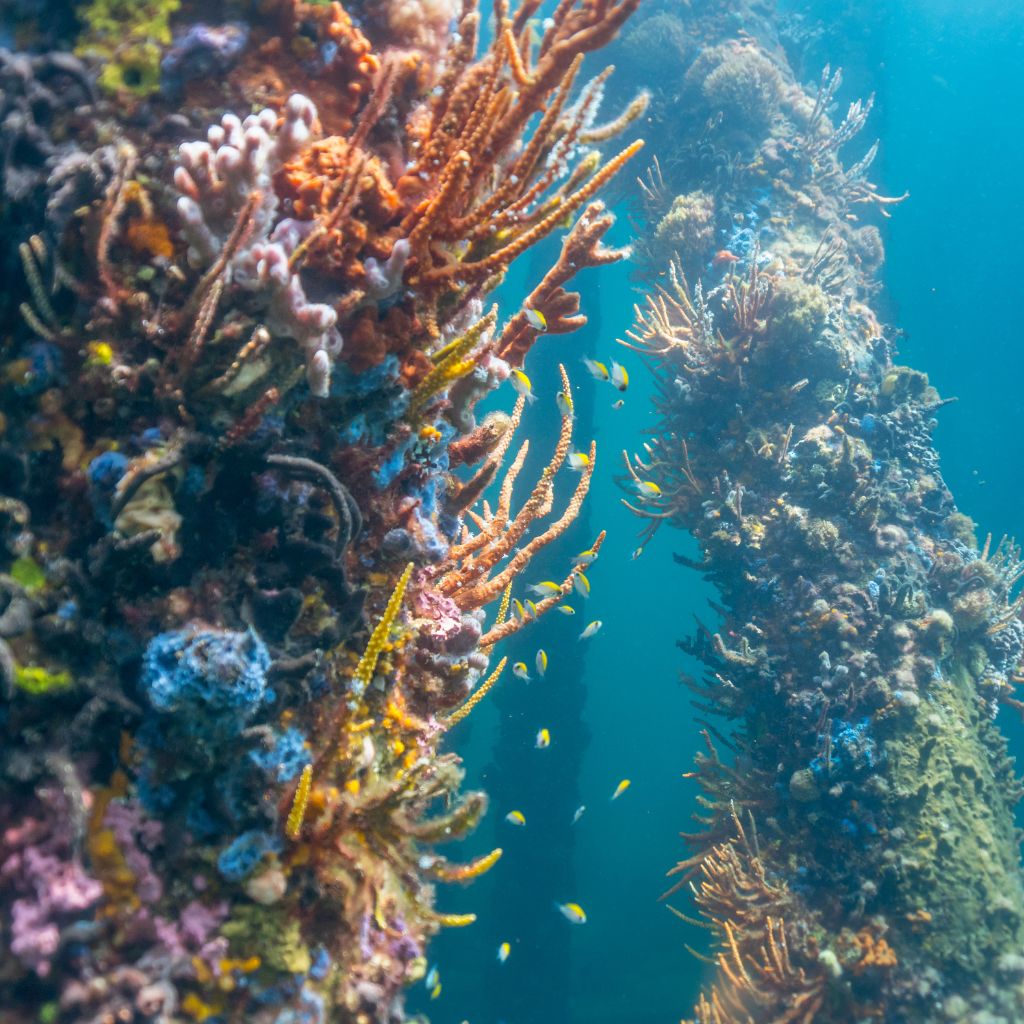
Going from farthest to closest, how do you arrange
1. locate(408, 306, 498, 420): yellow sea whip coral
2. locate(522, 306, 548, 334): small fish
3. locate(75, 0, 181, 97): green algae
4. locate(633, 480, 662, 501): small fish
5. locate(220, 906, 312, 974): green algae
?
locate(633, 480, 662, 501): small fish < locate(522, 306, 548, 334): small fish < locate(408, 306, 498, 420): yellow sea whip coral < locate(75, 0, 181, 97): green algae < locate(220, 906, 312, 974): green algae

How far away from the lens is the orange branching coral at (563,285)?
3064mm

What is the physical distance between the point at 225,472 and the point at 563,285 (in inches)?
82.8

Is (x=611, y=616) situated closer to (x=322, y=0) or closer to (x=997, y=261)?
(x=997, y=261)

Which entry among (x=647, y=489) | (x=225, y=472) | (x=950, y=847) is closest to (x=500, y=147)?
(x=225, y=472)

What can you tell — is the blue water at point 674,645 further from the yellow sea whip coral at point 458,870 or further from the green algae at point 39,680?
the green algae at point 39,680

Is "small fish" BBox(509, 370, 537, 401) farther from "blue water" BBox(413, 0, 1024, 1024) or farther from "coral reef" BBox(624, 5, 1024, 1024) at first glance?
"blue water" BBox(413, 0, 1024, 1024)

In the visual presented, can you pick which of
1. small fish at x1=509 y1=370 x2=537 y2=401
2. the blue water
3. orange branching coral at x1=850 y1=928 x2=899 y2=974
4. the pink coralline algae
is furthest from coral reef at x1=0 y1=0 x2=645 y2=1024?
the blue water

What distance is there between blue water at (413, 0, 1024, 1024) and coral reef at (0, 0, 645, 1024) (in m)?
7.94

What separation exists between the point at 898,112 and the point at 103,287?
53923 millimetres

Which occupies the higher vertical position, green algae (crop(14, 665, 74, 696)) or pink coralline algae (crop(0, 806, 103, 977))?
green algae (crop(14, 665, 74, 696))

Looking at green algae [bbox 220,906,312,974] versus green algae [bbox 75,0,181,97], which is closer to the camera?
green algae [bbox 220,906,312,974]

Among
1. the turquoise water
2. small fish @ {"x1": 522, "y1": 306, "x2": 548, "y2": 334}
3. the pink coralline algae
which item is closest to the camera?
the pink coralline algae

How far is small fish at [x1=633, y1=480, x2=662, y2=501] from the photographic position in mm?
8219

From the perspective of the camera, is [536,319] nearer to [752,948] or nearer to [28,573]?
[28,573]
